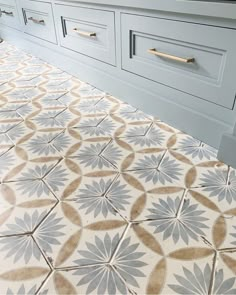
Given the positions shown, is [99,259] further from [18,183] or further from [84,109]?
[84,109]

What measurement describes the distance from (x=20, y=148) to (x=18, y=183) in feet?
0.71

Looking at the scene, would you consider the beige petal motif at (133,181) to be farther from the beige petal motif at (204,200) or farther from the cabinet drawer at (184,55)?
the cabinet drawer at (184,55)

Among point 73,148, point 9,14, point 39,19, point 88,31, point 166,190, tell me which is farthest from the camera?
point 9,14

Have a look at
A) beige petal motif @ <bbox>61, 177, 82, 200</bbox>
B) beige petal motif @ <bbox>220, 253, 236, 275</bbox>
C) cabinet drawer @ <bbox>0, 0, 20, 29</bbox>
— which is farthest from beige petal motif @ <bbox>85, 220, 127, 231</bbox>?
cabinet drawer @ <bbox>0, 0, 20, 29</bbox>

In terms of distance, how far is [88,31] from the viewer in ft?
4.39

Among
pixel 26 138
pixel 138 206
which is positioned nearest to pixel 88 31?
pixel 26 138

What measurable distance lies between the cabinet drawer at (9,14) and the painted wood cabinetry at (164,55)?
517 millimetres

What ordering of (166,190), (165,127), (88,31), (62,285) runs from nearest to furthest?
1. (62,285)
2. (166,190)
3. (165,127)
4. (88,31)

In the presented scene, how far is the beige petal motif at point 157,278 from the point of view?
0.56 meters

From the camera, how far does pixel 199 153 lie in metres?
0.96

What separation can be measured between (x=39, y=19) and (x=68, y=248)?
1.57m

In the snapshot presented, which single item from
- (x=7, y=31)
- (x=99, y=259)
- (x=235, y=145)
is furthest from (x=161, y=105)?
(x=7, y=31)

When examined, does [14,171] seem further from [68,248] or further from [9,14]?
[9,14]

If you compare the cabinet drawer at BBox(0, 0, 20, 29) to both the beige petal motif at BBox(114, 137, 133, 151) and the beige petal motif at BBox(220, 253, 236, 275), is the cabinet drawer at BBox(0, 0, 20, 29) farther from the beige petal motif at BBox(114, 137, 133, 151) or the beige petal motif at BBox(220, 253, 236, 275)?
the beige petal motif at BBox(220, 253, 236, 275)
